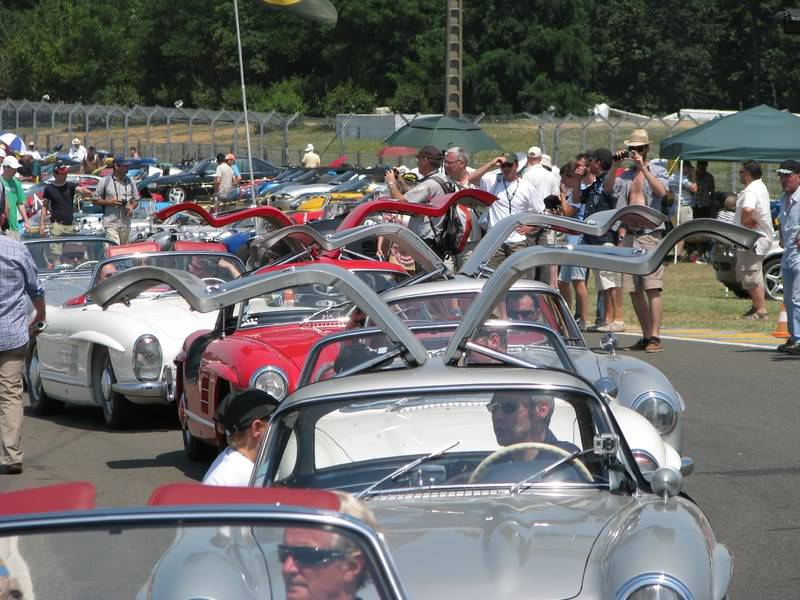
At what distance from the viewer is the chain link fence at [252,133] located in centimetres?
4184

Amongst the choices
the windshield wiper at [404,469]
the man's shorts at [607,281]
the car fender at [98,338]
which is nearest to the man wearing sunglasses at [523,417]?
the windshield wiper at [404,469]

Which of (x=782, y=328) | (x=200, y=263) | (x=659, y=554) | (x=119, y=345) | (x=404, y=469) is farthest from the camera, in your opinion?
(x=782, y=328)

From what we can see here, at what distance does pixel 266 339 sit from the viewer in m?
9.14

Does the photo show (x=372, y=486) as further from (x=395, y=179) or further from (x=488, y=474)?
(x=395, y=179)

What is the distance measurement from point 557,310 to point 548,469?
362cm

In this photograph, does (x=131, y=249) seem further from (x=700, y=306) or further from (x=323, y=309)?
(x=700, y=306)

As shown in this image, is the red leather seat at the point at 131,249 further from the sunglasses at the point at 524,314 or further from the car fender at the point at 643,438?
the car fender at the point at 643,438

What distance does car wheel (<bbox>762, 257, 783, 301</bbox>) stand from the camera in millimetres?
18625

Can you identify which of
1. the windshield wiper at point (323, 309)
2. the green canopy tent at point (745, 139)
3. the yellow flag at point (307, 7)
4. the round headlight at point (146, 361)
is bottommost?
the round headlight at point (146, 361)

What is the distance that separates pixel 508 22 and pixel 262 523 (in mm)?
77339

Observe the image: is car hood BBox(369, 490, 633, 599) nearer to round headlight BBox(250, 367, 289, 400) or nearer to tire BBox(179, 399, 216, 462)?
round headlight BBox(250, 367, 289, 400)

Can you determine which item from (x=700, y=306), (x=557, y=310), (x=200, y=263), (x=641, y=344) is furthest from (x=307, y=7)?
(x=557, y=310)

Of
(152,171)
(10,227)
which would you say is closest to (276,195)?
(152,171)

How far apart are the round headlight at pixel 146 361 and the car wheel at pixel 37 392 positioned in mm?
1913
